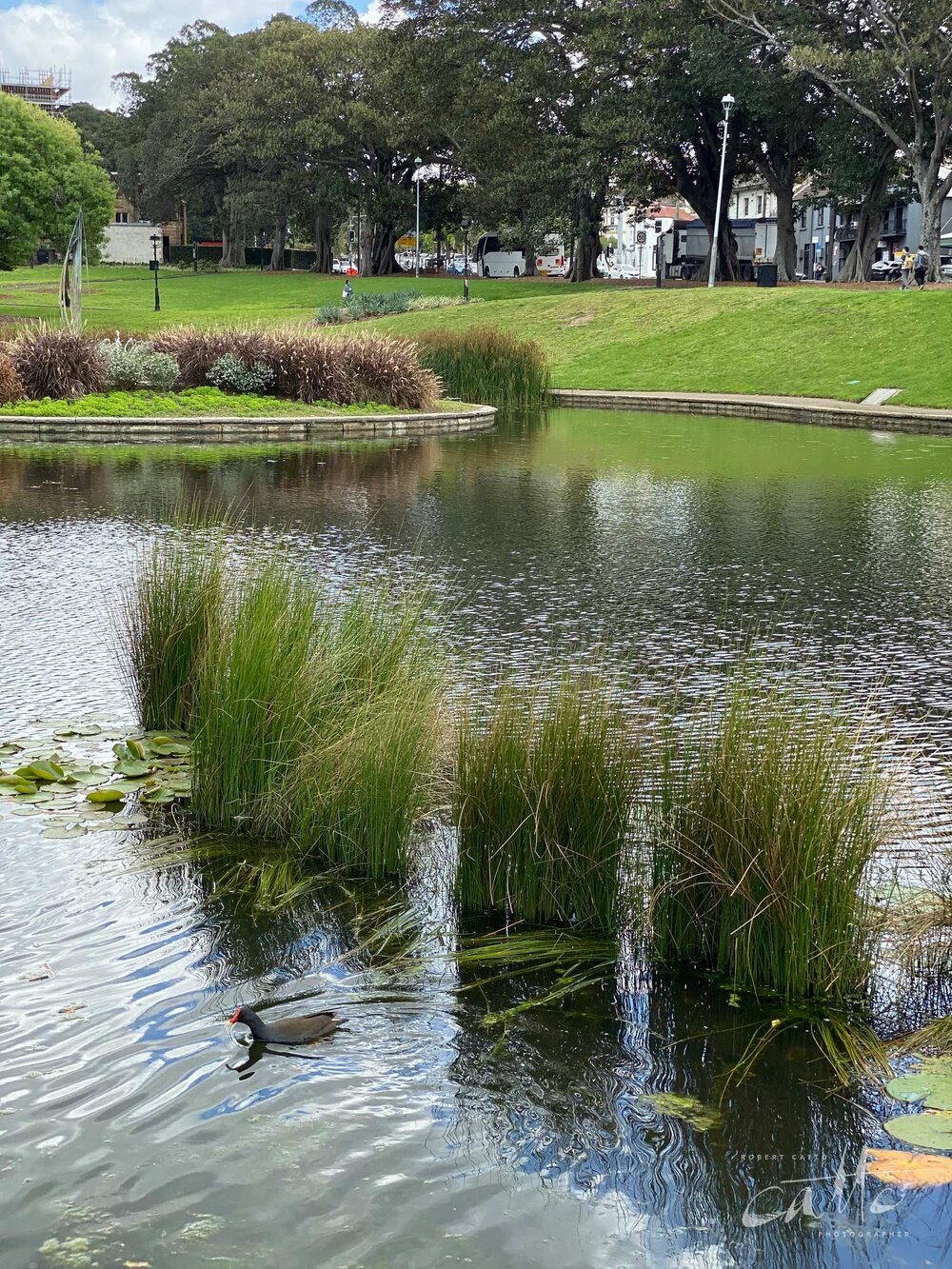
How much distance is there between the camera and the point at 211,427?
66.6 ft

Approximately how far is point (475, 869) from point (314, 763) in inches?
33.3

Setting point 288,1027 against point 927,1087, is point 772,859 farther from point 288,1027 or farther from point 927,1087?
point 288,1027

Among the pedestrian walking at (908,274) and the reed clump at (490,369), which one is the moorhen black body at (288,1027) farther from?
the pedestrian walking at (908,274)

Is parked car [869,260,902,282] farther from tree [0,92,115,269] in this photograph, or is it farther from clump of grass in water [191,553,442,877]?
clump of grass in water [191,553,442,877]

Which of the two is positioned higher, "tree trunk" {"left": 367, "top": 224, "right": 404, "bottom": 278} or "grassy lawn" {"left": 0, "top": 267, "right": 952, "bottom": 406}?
"tree trunk" {"left": 367, "top": 224, "right": 404, "bottom": 278}

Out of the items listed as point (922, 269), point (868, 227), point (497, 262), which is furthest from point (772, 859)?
point (497, 262)

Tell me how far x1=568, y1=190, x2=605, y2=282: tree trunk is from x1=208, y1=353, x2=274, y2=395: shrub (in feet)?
109

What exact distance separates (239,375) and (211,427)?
97.7 inches

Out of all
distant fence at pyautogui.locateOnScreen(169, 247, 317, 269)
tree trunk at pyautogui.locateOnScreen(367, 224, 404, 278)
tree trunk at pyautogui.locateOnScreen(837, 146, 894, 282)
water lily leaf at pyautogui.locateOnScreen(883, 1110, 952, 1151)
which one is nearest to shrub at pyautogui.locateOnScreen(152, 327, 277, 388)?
water lily leaf at pyautogui.locateOnScreen(883, 1110, 952, 1151)

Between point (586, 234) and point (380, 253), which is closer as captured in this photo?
point (586, 234)

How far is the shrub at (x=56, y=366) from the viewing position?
71.3ft

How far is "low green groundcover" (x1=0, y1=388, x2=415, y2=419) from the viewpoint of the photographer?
20531 mm

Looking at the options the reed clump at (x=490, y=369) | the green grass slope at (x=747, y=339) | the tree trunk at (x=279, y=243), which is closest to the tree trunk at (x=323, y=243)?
the tree trunk at (x=279, y=243)

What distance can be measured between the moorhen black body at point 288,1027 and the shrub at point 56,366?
19221 mm
